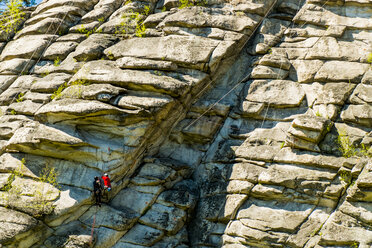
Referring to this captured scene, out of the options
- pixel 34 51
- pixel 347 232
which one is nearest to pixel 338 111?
pixel 347 232

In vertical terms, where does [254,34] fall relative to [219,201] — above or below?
Answer: above

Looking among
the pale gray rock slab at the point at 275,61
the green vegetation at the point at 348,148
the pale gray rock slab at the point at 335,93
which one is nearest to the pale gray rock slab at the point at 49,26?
the pale gray rock slab at the point at 275,61

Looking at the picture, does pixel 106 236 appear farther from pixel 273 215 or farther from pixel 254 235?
pixel 273 215

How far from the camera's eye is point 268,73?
16844 mm

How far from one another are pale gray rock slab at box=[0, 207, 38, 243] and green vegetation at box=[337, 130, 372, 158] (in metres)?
10.9

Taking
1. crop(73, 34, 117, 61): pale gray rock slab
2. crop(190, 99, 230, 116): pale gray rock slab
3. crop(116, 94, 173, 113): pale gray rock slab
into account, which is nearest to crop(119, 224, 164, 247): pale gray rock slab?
crop(116, 94, 173, 113): pale gray rock slab

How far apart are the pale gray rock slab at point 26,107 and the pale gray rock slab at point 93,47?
2703 mm

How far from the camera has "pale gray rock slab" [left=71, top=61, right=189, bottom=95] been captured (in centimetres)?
1571

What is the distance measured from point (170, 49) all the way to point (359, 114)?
7.53m

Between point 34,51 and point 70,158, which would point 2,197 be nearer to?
point 70,158

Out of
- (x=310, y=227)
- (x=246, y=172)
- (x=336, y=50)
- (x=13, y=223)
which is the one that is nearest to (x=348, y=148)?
(x=310, y=227)

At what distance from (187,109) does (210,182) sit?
3092 mm

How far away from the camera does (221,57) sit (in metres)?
16.7

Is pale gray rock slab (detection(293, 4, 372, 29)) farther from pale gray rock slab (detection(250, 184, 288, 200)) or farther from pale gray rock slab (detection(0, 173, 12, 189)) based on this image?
pale gray rock slab (detection(0, 173, 12, 189))
